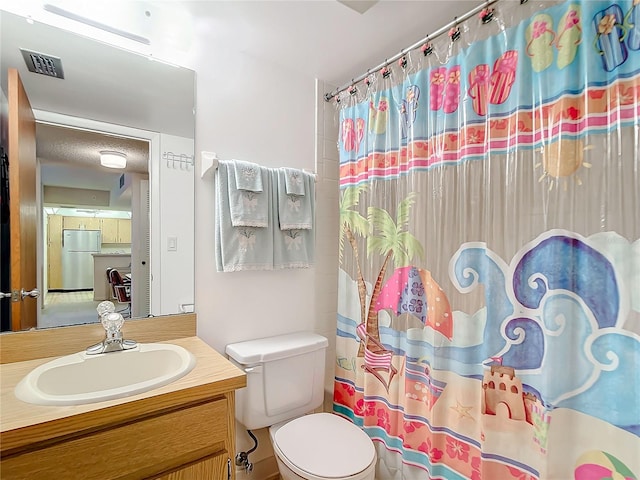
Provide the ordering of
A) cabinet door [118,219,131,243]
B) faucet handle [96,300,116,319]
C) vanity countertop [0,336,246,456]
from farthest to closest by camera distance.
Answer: cabinet door [118,219,131,243], faucet handle [96,300,116,319], vanity countertop [0,336,246,456]

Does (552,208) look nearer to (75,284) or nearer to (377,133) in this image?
(377,133)

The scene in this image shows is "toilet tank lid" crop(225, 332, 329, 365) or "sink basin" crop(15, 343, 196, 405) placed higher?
"sink basin" crop(15, 343, 196, 405)

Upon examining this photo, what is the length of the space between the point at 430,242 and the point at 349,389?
0.95 m

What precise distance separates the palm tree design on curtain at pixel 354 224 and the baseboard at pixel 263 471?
2.90ft

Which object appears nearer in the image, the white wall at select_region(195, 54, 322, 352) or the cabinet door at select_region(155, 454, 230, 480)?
the cabinet door at select_region(155, 454, 230, 480)

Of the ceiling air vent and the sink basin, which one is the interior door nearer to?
the ceiling air vent

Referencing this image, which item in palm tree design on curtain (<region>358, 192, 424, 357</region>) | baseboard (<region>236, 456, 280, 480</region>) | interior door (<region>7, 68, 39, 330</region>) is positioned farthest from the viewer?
baseboard (<region>236, 456, 280, 480</region>)

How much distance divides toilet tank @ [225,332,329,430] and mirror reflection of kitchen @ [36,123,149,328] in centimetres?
51

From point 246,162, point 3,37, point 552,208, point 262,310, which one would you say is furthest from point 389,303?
point 3,37

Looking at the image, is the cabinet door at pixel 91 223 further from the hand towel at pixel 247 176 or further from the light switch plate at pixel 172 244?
the hand towel at pixel 247 176

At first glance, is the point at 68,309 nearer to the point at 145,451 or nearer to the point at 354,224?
the point at 145,451

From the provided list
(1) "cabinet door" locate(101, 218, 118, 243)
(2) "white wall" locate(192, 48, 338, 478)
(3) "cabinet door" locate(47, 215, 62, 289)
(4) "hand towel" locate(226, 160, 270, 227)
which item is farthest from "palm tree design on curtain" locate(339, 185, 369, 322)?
(3) "cabinet door" locate(47, 215, 62, 289)

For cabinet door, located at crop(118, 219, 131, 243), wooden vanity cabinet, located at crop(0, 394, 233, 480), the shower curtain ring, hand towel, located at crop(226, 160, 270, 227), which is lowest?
wooden vanity cabinet, located at crop(0, 394, 233, 480)

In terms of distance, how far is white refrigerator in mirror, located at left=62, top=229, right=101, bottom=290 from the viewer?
46.9 inches
